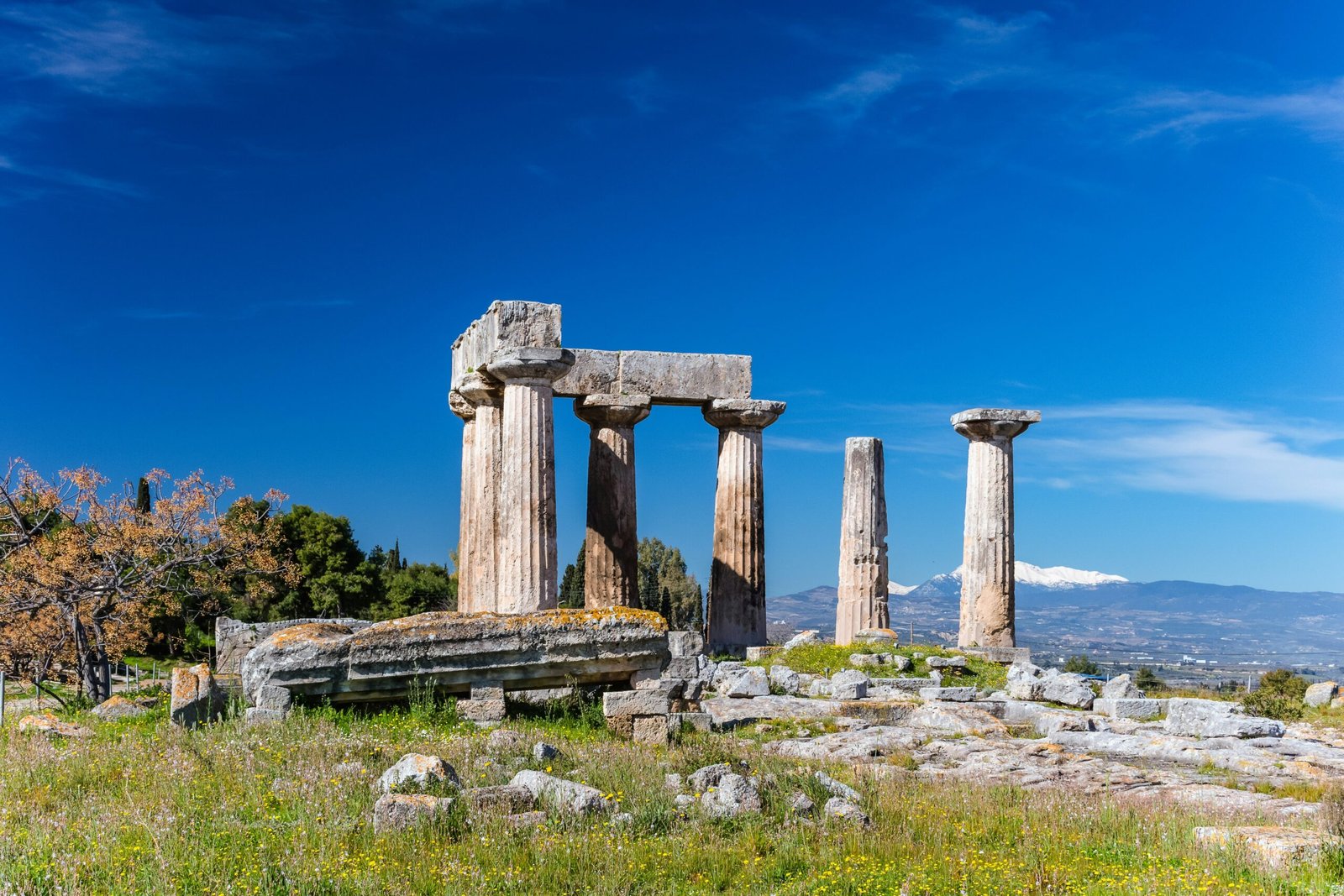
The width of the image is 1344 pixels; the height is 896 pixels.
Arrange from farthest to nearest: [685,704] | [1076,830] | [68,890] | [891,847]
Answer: [685,704], [1076,830], [891,847], [68,890]

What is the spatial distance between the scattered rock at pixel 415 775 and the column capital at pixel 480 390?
575 inches

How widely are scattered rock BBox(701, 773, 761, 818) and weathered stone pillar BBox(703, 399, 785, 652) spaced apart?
18.9 m

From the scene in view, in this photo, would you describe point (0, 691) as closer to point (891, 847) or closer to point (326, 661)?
point (326, 661)

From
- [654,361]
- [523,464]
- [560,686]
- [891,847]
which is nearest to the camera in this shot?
[891,847]

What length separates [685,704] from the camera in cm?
1645

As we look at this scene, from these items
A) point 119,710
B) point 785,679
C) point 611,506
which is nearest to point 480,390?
point 611,506

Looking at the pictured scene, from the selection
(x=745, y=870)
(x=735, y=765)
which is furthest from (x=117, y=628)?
(x=745, y=870)

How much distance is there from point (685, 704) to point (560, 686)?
92.0 inches

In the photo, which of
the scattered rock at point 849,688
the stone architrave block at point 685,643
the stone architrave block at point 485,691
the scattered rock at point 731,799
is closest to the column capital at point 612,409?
the stone architrave block at point 685,643

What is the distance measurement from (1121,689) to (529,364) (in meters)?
12.3

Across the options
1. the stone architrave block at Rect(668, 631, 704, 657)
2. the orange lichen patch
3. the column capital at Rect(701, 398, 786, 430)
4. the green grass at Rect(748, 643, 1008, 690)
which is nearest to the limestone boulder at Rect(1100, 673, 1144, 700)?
the green grass at Rect(748, 643, 1008, 690)

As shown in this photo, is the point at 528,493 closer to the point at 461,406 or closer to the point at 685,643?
the point at 685,643

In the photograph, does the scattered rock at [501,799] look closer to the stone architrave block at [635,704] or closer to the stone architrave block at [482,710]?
the stone architrave block at [635,704]

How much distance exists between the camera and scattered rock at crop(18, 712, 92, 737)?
13469mm
